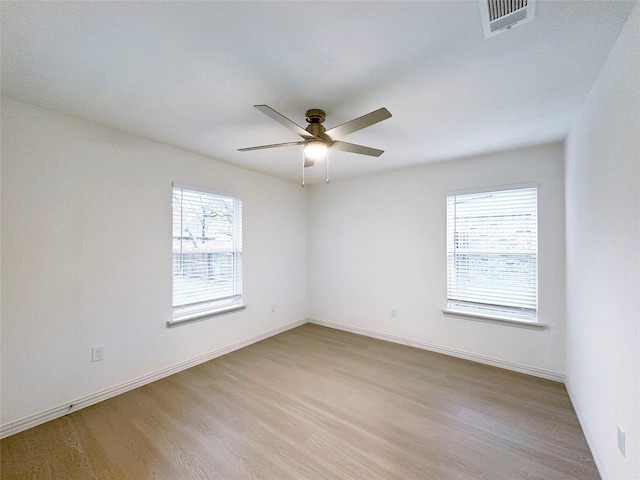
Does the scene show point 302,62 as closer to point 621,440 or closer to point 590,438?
point 621,440

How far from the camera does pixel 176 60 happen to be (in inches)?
60.7

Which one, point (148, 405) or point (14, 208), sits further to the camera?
point (148, 405)

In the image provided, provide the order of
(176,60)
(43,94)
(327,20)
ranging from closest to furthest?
(327,20), (176,60), (43,94)

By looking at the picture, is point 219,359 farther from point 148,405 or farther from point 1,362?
point 1,362

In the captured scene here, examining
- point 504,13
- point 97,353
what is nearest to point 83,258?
point 97,353

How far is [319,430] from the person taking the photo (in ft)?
6.56

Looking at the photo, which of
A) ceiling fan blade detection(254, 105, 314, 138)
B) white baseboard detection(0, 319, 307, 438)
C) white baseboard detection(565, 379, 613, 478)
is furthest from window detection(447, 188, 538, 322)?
white baseboard detection(0, 319, 307, 438)

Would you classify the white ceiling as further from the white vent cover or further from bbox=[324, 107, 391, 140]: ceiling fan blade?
bbox=[324, 107, 391, 140]: ceiling fan blade

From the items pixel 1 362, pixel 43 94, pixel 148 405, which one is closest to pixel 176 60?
pixel 43 94

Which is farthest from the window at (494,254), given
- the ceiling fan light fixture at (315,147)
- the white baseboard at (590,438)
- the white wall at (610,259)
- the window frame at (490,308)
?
the ceiling fan light fixture at (315,147)

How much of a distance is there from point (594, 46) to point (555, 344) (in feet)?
8.83

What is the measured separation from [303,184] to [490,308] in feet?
8.67

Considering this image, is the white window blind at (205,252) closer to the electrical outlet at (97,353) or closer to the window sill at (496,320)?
the electrical outlet at (97,353)

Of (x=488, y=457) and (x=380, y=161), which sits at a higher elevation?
(x=380, y=161)
